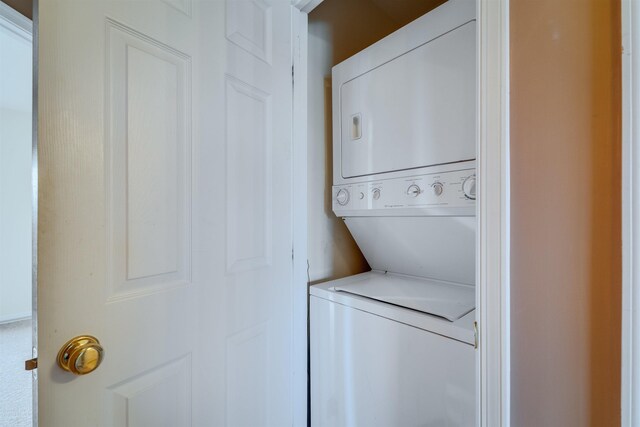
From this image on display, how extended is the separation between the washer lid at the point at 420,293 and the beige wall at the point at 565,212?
333 millimetres

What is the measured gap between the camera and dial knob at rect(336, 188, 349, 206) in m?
1.50

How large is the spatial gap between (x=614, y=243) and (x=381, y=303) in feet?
2.46

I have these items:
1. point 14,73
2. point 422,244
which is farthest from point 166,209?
point 14,73

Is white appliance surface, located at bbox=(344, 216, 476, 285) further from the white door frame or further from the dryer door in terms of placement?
the white door frame

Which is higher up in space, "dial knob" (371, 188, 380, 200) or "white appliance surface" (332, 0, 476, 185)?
"white appliance surface" (332, 0, 476, 185)

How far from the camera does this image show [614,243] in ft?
1.76

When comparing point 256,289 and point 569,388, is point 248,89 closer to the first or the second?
point 256,289

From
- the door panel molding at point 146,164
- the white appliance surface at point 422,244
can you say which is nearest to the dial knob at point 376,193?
the white appliance surface at point 422,244

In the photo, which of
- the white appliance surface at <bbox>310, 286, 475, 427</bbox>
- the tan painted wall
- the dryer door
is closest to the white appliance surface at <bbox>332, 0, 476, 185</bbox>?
the dryer door

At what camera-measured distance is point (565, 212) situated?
1.96 feet

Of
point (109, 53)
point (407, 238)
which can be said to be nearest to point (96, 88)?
point (109, 53)

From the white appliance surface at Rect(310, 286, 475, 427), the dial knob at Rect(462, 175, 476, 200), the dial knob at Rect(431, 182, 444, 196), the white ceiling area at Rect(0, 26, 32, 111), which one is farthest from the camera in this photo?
the white ceiling area at Rect(0, 26, 32, 111)

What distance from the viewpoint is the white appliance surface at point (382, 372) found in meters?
0.92
